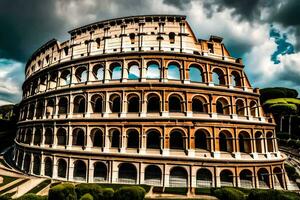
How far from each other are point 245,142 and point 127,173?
1409 cm

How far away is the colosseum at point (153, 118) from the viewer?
1955 centimetres

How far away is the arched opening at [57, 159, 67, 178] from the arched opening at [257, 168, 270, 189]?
73.1 ft

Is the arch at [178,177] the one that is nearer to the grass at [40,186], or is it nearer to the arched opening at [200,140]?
the arched opening at [200,140]

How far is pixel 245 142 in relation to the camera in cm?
2178

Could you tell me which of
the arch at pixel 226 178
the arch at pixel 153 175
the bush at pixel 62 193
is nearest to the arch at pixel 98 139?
the arch at pixel 153 175

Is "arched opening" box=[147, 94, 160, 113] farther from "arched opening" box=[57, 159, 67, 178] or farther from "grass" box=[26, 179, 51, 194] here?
"grass" box=[26, 179, 51, 194]

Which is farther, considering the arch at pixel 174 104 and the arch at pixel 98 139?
the arch at pixel 98 139

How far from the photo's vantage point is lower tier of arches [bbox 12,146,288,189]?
1889 cm

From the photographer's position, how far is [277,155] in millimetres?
22125

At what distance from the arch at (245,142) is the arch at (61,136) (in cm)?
2143

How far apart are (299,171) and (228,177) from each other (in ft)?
35.8

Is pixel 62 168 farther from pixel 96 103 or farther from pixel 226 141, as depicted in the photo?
pixel 226 141

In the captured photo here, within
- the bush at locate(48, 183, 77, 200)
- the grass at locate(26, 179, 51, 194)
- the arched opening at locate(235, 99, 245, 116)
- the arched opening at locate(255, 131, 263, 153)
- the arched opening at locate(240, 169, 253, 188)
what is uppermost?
the arched opening at locate(235, 99, 245, 116)

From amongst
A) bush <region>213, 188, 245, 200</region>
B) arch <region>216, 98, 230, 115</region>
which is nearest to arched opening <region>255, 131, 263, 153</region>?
arch <region>216, 98, 230, 115</region>
